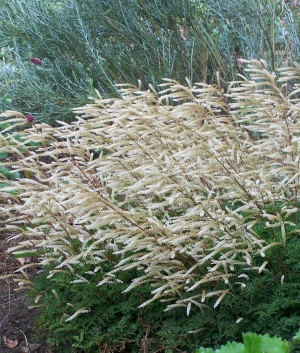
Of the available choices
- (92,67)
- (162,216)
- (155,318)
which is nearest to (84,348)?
(155,318)

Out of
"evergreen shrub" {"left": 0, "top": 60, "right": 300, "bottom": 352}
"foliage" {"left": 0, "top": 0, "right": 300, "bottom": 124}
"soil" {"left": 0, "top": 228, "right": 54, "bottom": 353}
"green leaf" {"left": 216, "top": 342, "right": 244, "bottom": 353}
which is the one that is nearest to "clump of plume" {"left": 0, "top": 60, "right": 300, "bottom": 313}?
"evergreen shrub" {"left": 0, "top": 60, "right": 300, "bottom": 352}

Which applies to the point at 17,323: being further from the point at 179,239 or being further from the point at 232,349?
the point at 232,349

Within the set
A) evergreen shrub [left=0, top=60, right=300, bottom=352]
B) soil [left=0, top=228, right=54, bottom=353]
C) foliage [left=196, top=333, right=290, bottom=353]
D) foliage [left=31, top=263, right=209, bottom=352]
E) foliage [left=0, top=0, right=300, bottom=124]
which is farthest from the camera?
foliage [left=0, top=0, right=300, bottom=124]

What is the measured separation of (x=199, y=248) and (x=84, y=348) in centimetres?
69

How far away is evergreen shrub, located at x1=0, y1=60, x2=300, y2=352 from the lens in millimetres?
2264

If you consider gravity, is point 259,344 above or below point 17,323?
above

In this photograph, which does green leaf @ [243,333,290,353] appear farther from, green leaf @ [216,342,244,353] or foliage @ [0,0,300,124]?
foliage @ [0,0,300,124]

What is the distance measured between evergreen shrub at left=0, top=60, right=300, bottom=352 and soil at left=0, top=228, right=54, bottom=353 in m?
0.15

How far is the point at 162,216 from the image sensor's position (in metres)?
2.68

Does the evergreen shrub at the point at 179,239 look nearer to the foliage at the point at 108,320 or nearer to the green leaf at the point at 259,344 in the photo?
the foliage at the point at 108,320

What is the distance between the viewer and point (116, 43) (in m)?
5.14

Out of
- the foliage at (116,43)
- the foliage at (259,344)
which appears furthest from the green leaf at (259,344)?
the foliage at (116,43)

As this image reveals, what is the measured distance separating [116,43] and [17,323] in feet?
9.62

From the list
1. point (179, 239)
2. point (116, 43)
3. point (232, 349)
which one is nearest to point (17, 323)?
point (179, 239)
